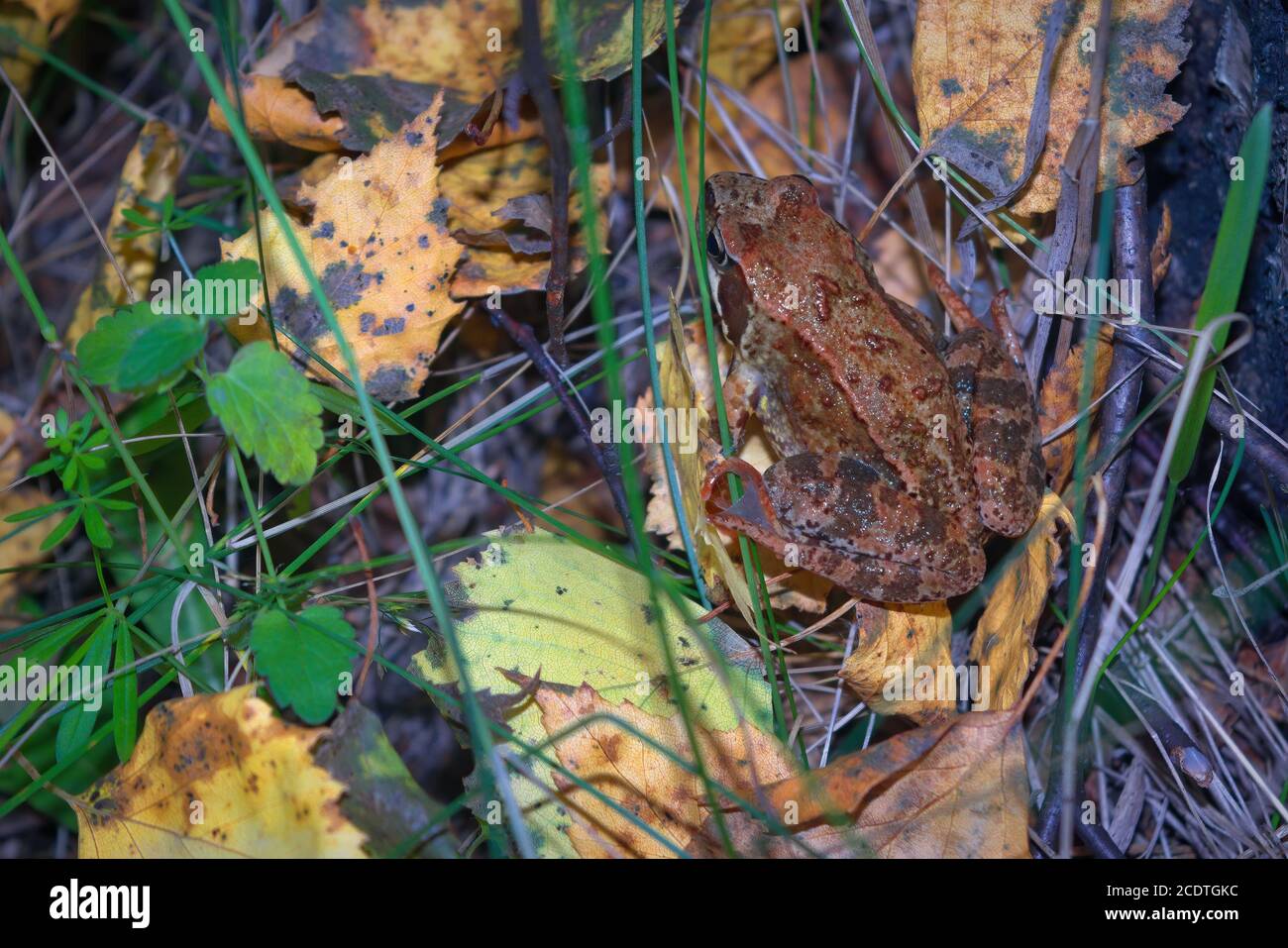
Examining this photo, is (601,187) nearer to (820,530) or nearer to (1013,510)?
(820,530)

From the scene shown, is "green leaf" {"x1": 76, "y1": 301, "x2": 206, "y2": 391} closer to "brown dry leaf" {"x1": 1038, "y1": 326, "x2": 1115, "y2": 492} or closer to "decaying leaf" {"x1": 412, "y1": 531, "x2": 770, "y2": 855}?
"decaying leaf" {"x1": 412, "y1": 531, "x2": 770, "y2": 855}

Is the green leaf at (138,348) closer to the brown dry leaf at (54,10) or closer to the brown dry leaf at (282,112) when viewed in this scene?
the brown dry leaf at (282,112)

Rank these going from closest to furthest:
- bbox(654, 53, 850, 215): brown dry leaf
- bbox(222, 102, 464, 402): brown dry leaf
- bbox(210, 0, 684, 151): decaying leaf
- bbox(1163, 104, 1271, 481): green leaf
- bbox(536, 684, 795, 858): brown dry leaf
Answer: bbox(1163, 104, 1271, 481): green leaf, bbox(536, 684, 795, 858): brown dry leaf, bbox(222, 102, 464, 402): brown dry leaf, bbox(210, 0, 684, 151): decaying leaf, bbox(654, 53, 850, 215): brown dry leaf

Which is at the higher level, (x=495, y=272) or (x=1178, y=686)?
(x=495, y=272)

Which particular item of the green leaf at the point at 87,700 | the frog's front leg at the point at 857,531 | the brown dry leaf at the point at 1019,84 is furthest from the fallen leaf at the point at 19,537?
the brown dry leaf at the point at 1019,84

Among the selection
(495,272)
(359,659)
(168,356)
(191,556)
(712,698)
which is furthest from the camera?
(359,659)

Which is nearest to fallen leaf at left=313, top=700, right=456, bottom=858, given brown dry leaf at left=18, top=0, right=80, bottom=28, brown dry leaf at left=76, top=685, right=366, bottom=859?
brown dry leaf at left=76, top=685, right=366, bottom=859
